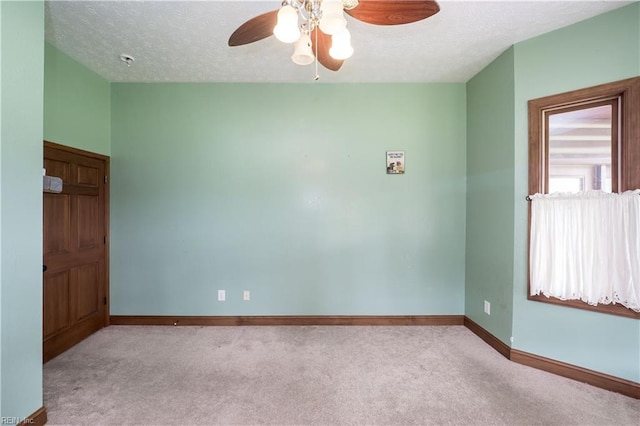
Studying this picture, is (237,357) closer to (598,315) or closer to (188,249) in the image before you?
(188,249)

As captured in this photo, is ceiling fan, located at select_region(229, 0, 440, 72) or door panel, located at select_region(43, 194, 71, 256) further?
door panel, located at select_region(43, 194, 71, 256)

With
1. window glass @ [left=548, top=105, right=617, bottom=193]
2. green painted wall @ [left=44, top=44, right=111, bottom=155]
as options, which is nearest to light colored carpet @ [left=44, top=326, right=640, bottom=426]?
window glass @ [left=548, top=105, right=617, bottom=193]

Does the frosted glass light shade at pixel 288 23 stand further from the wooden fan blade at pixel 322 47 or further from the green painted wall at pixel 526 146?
the green painted wall at pixel 526 146

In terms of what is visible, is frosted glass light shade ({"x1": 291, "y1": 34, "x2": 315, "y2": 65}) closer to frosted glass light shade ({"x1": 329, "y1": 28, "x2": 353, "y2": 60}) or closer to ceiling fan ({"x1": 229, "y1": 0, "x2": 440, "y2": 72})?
ceiling fan ({"x1": 229, "y1": 0, "x2": 440, "y2": 72})

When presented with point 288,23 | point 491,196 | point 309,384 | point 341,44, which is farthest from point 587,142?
point 309,384

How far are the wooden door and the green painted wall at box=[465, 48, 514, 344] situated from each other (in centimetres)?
403

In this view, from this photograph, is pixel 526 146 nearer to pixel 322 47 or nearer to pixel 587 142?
pixel 587 142

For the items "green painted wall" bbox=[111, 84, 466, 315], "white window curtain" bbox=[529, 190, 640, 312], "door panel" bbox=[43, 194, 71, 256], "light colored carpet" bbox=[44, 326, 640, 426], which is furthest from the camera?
"green painted wall" bbox=[111, 84, 466, 315]

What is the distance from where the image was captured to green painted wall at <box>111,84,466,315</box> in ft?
9.57

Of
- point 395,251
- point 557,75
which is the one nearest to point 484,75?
point 557,75

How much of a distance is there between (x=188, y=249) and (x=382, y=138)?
2.56 metres

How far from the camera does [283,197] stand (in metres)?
2.93

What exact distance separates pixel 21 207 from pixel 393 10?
2252 millimetres

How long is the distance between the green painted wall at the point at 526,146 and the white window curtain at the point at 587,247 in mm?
112
